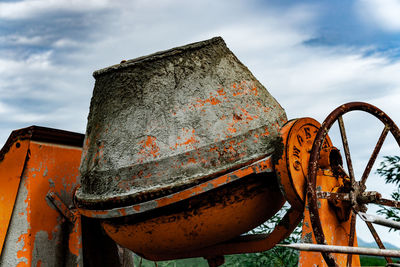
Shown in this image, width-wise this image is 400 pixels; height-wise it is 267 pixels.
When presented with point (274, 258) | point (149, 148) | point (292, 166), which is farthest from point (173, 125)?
point (274, 258)

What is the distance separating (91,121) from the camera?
2.49 m

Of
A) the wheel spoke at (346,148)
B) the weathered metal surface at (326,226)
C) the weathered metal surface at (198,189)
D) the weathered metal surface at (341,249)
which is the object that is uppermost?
the wheel spoke at (346,148)

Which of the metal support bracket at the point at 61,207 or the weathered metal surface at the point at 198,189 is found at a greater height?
the metal support bracket at the point at 61,207

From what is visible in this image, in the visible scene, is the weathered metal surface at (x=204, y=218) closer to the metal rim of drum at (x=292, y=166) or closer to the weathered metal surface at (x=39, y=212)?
the metal rim of drum at (x=292, y=166)

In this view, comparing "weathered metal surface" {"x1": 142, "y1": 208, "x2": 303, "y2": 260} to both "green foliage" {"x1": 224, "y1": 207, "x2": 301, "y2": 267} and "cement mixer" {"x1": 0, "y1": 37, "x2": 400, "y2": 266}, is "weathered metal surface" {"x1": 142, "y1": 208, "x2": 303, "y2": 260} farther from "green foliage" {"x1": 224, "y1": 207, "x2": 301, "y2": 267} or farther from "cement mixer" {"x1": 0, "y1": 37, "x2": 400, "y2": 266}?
"green foliage" {"x1": 224, "y1": 207, "x2": 301, "y2": 267}

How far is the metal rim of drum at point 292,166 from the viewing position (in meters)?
2.07

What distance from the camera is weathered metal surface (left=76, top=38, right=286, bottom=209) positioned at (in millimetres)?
2098

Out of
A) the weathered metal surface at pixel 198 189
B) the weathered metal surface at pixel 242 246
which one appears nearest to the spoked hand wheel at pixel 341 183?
the weathered metal surface at pixel 198 189

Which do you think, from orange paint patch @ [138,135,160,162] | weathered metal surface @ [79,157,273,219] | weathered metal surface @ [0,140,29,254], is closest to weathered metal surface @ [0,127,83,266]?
weathered metal surface @ [0,140,29,254]

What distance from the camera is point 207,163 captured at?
208 centimetres

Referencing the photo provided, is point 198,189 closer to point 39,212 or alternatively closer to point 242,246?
point 242,246

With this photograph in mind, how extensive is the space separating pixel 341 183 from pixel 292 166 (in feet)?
1.27

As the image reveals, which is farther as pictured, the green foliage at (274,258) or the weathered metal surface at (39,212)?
the green foliage at (274,258)

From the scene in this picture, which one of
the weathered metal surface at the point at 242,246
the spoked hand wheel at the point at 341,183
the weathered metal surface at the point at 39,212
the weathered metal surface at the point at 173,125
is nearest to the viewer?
the spoked hand wheel at the point at 341,183
